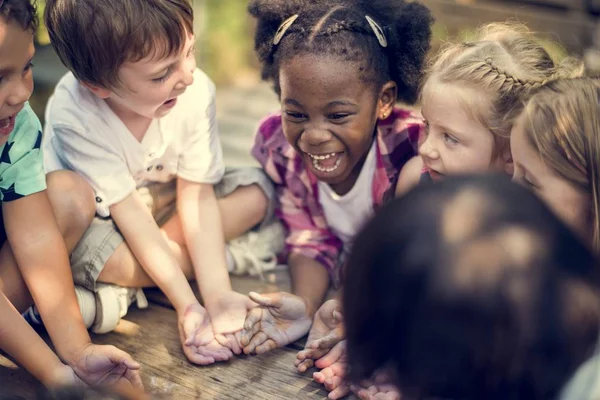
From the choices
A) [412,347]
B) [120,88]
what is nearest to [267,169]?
[120,88]

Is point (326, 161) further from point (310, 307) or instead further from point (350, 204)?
point (310, 307)

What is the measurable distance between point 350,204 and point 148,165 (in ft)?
2.21

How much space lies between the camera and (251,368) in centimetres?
212

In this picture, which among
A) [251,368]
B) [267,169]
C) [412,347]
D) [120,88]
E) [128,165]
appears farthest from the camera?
[267,169]

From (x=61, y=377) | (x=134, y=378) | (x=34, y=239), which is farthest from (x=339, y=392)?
(x=34, y=239)

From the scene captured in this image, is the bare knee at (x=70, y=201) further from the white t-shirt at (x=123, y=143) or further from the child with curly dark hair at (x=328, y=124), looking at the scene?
the child with curly dark hair at (x=328, y=124)

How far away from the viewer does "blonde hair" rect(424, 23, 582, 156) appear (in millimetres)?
2141

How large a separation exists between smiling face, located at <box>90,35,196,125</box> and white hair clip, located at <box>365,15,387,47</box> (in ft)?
1.77

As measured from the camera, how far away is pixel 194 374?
2.10 meters

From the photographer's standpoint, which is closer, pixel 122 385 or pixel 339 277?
pixel 122 385

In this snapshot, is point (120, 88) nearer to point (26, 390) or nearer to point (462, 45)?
point (26, 390)

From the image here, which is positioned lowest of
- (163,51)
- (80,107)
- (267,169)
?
(267,169)

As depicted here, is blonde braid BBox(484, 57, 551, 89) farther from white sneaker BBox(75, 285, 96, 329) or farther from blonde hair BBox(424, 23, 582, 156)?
white sneaker BBox(75, 285, 96, 329)

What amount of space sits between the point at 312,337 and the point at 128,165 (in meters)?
0.82
